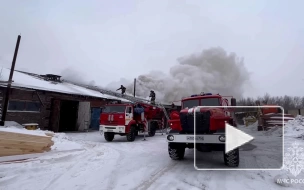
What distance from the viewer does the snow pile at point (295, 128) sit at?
1265 centimetres

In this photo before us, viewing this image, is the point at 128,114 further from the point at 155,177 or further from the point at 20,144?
the point at 155,177

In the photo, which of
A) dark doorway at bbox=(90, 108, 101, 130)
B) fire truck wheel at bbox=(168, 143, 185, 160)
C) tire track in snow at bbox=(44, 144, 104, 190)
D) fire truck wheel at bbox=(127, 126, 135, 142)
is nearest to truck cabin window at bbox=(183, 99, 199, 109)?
fire truck wheel at bbox=(168, 143, 185, 160)

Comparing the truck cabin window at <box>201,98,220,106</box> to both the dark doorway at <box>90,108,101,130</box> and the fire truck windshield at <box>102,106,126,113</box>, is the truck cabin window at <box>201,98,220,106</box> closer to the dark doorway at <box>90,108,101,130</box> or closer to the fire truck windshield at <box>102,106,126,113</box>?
the fire truck windshield at <box>102,106,126,113</box>

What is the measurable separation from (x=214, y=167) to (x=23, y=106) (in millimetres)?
15440

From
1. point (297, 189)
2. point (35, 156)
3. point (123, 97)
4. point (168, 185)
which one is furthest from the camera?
point (123, 97)

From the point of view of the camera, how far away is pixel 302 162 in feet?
20.8

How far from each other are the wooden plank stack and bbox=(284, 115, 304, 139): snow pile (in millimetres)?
13096

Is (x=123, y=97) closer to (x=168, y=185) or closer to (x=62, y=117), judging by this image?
(x=62, y=117)

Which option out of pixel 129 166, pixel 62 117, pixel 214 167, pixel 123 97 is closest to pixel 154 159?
pixel 129 166

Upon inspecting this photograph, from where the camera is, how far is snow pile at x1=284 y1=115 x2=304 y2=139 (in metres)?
12.6

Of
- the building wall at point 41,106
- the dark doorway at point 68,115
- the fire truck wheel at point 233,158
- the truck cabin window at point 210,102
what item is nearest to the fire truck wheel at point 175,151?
the fire truck wheel at point 233,158

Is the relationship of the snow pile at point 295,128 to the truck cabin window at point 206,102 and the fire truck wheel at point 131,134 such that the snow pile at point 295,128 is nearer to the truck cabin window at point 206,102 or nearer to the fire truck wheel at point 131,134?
the truck cabin window at point 206,102

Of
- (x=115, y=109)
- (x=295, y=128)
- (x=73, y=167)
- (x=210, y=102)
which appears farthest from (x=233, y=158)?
(x=295, y=128)

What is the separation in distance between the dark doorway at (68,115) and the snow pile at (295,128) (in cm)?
1812
